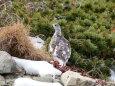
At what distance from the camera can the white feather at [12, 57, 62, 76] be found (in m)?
7.23

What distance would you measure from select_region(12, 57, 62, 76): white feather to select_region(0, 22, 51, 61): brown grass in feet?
1.31

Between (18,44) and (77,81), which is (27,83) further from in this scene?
(18,44)

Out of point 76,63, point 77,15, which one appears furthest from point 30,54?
point 77,15

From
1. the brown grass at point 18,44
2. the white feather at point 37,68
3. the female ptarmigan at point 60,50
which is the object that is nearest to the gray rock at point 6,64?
the white feather at point 37,68

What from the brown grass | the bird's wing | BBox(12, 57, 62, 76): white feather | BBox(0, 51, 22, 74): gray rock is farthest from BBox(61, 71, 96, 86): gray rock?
the bird's wing

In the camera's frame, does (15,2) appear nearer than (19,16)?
No

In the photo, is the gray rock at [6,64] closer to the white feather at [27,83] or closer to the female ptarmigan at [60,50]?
the white feather at [27,83]

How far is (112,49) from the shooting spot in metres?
9.96

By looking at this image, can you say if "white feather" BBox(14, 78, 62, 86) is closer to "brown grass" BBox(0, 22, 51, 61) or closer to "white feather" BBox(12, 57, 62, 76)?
"white feather" BBox(12, 57, 62, 76)

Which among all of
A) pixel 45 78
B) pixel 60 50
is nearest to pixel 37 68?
pixel 45 78

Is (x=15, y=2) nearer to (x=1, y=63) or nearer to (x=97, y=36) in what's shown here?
(x=97, y=36)

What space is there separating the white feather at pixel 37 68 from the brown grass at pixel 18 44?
0.40 metres

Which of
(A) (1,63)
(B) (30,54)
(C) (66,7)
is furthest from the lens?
(C) (66,7)

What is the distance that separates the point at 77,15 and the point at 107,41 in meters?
1.68
